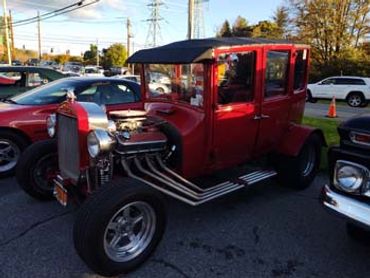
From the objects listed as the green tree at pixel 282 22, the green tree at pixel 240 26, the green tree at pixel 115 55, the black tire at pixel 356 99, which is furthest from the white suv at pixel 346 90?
the green tree at pixel 115 55

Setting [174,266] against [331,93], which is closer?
[174,266]

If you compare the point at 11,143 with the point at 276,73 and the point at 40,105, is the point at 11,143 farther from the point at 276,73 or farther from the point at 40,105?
the point at 276,73

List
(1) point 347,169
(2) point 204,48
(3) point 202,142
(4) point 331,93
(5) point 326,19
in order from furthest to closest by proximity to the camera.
A: 1. (5) point 326,19
2. (4) point 331,93
3. (3) point 202,142
4. (2) point 204,48
5. (1) point 347,169

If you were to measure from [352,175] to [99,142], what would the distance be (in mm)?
2086

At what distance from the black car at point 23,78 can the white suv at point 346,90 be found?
701 inches

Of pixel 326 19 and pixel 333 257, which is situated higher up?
pixel 326 19

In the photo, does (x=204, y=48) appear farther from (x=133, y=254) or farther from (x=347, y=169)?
(x=133, y=254)

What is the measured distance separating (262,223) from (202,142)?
43.8 inches

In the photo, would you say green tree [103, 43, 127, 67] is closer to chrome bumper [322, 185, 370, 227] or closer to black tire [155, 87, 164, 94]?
black tire [155, 87, 164, 94]

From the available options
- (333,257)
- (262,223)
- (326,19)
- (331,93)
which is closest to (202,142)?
(262,223)

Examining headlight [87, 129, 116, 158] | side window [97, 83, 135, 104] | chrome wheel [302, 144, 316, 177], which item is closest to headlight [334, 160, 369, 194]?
headlight [87, 129, 116, 158]

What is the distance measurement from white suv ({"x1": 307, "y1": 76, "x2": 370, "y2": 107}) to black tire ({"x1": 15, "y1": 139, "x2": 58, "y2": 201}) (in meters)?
20.1

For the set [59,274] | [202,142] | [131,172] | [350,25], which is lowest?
[59,274]

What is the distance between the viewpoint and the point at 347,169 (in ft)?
9.84
